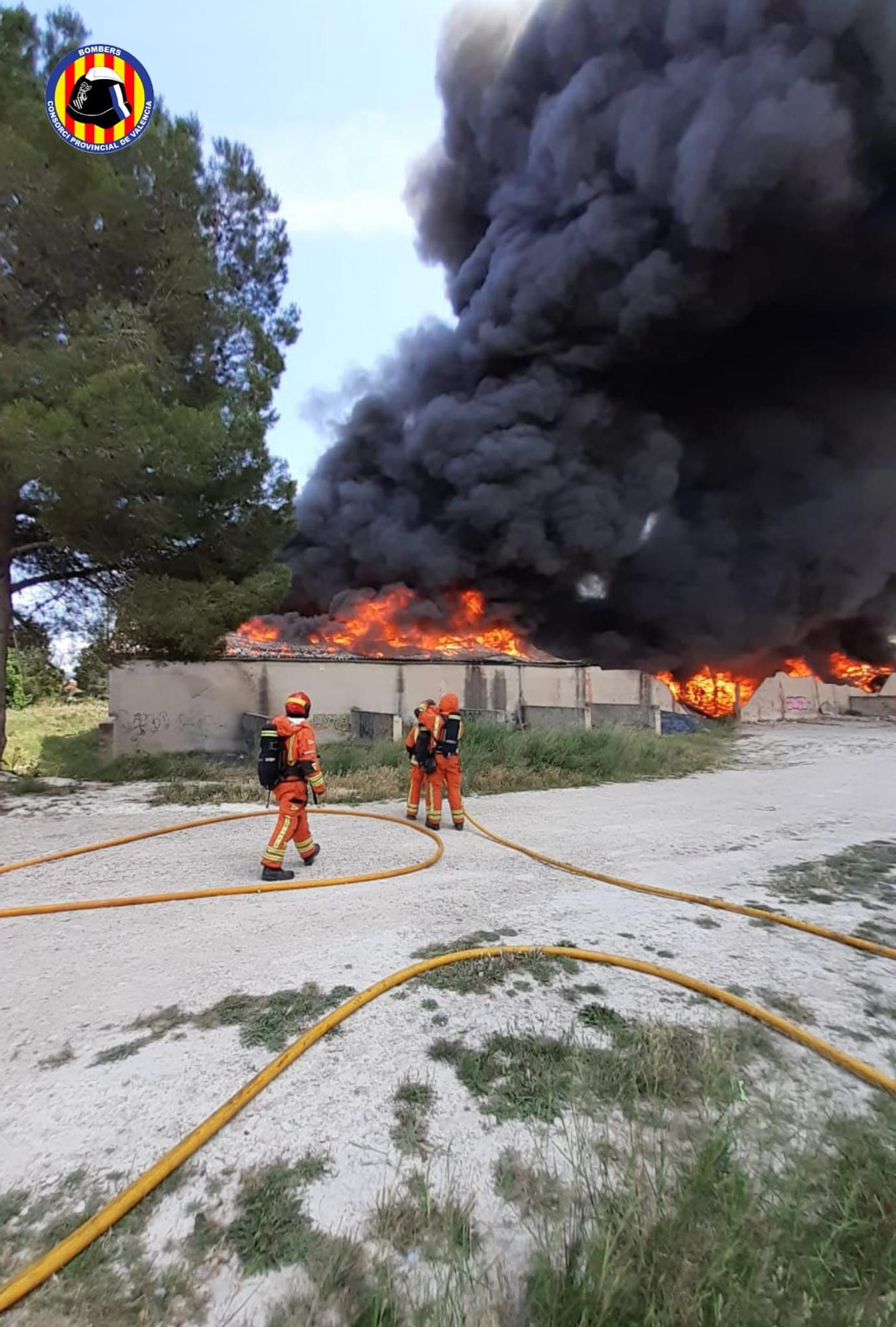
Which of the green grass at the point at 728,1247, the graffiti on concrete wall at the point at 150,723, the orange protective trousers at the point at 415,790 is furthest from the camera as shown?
the graffiti on concrete wall at the point at 150,723

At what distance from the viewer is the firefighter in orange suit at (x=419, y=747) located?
599 cm

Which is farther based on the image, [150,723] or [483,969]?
[150,723]

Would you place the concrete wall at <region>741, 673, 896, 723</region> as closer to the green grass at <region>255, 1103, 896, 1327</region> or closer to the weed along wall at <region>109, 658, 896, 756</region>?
the weed along wall at <region>109, 658, 896, 756</region>

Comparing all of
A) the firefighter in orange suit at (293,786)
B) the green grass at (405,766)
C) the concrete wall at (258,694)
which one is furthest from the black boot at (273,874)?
the concrete wall at (258,694)

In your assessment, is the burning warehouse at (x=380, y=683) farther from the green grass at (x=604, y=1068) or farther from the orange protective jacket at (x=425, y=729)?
the green grass at (x=604, y=1068)

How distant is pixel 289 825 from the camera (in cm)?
455

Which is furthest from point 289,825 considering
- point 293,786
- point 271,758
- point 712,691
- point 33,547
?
point 712,691

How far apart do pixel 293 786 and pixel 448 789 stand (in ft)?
5.95

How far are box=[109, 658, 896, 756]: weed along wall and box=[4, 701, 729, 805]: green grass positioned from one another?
0.94 meters

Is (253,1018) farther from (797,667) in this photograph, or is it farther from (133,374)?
(797,667)

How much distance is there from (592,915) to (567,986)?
975 mm

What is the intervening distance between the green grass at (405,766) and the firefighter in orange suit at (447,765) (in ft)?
5.69

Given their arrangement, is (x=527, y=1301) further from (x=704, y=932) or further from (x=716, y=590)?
(x=716, y=590)

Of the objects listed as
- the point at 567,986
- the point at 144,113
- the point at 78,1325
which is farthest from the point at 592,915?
the point at 144,113
